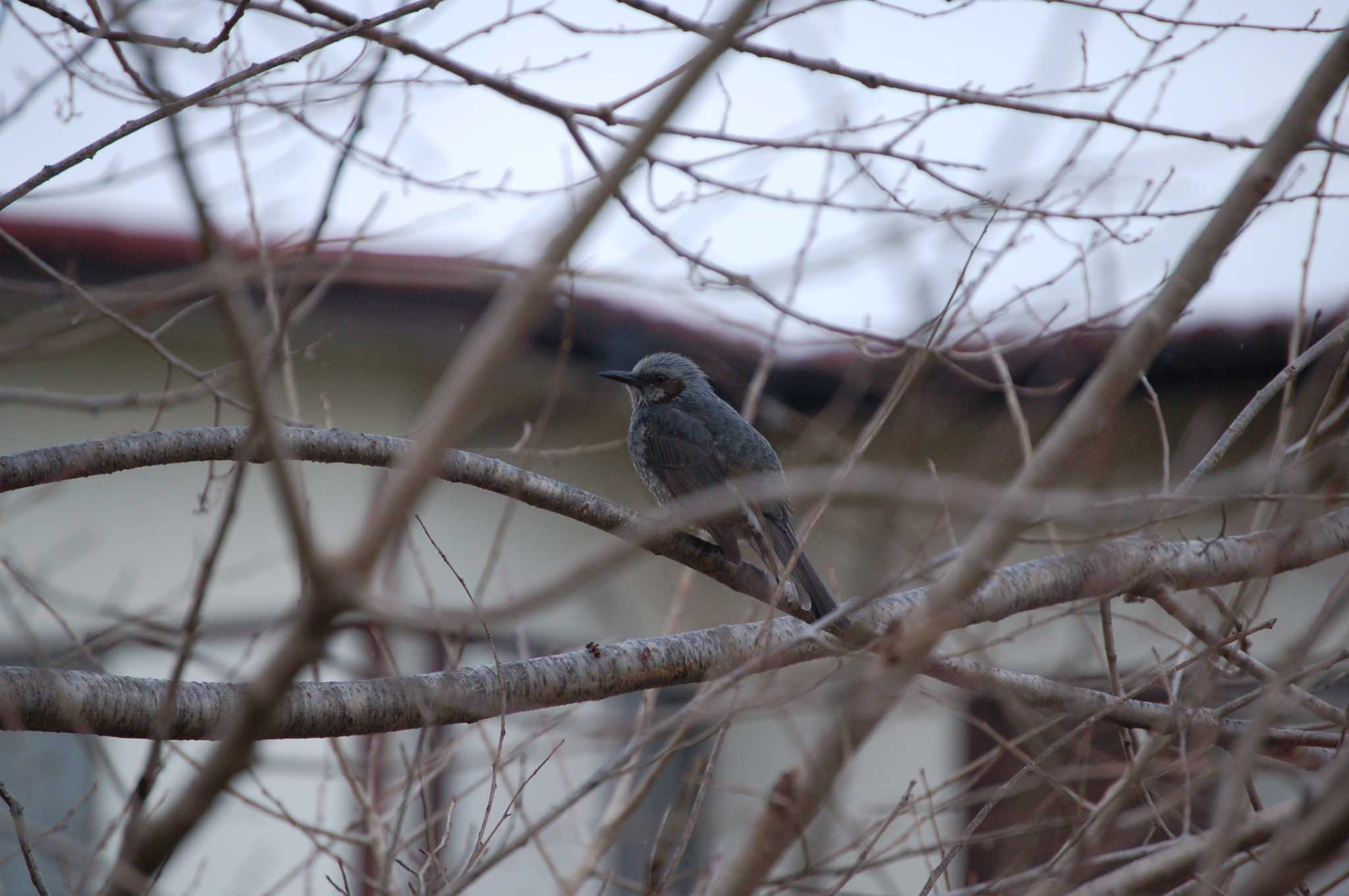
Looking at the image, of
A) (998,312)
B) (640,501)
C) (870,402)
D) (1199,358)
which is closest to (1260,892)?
(998,312)

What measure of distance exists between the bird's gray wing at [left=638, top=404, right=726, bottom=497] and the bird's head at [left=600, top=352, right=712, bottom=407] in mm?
241

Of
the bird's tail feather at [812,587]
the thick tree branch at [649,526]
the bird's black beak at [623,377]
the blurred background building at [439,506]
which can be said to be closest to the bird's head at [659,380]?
the bird's black beak at [623,377]

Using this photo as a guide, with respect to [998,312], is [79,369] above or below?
above

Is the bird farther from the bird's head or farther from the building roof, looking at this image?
the building roof

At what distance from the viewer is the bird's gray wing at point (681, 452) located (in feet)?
15.6

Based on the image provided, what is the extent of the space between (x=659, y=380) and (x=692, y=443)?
22.4 inches

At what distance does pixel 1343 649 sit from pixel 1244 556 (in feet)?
1.46

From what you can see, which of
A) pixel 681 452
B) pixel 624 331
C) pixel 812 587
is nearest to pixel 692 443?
pixel 681 452

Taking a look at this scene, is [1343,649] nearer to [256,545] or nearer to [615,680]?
[615,680]

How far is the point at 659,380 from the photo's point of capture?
530 cm

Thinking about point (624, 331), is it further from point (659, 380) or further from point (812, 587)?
point (812, 587)

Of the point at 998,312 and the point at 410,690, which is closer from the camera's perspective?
the point at 410,690

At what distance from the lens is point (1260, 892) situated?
1.21 meters

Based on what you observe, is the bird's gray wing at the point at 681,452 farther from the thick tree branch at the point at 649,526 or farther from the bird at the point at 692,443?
the thick tree branch at the point at 649,526
